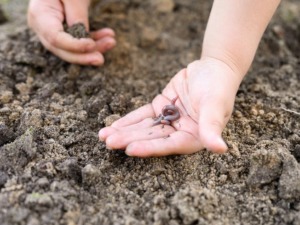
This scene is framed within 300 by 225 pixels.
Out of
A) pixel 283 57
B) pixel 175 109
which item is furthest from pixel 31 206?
pixel 283 57

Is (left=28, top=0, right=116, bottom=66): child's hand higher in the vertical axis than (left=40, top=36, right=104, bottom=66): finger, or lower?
higher

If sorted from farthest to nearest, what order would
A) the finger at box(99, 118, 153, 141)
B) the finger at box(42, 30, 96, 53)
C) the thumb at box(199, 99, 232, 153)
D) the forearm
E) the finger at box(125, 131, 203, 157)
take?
the finger at box(42, 30, 96, 53) < the forearm < the finger at box(99, 118, 153, 141) < the finger at box(125, 131, 203, 157) < the thumb at box(199, 99, 232, 153)

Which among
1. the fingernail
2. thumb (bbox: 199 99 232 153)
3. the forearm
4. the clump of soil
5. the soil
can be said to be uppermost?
the forearm

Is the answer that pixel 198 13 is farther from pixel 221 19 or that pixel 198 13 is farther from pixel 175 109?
pixel 175 109

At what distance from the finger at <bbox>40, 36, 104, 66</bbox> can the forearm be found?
29.0 inches

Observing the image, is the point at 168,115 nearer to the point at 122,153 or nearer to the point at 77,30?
the point at 122,153

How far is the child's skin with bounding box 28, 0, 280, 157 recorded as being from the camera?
1.89 meters

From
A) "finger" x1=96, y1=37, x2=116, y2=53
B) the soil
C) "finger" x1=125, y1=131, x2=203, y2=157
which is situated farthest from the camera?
"finger" x1=96, y1=37, x2=116, y2=53

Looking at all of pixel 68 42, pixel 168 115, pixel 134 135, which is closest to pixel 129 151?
pixel 134 135

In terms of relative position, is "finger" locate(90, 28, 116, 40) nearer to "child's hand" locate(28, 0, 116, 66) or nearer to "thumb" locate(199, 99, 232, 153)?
"child's hand" locate(28, 0, 116, 66)

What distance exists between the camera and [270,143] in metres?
2.10

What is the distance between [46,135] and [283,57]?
1.77 meters

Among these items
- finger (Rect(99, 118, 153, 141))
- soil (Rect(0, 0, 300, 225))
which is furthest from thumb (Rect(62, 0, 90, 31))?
finger (Rect(99, 118, 153, 141))

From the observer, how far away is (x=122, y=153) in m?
2.05
